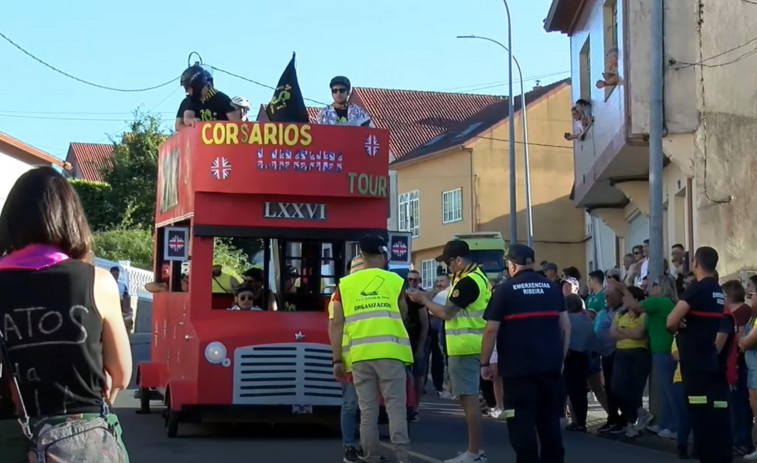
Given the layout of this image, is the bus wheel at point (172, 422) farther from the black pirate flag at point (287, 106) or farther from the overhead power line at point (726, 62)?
the overhead power line at point (726, 62)

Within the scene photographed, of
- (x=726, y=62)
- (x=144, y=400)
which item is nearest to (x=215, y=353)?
(x=144, y=400)

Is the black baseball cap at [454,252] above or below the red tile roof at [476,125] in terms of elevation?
below

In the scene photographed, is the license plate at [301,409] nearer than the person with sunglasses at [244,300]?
Yes

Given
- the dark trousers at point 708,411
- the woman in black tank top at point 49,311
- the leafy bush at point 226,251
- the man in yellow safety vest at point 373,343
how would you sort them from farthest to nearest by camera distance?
the leafy bush at point 226,251 → the dark trousers at point 708,411 → the man in yellow safety vest at point 373,343 → the woman in black tank top at point 49,311

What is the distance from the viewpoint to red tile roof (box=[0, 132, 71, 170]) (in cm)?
5388

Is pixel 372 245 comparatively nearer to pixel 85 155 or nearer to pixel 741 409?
pixel 741 409

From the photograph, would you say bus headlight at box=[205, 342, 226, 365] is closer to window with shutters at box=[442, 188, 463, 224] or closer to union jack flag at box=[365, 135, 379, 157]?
union jack flag at box=[365, 135, 379, 157]

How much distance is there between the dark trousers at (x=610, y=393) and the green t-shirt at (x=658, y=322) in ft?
3.23

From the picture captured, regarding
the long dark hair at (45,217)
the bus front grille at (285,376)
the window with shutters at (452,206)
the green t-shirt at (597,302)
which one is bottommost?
the bus front grille at (285,376)

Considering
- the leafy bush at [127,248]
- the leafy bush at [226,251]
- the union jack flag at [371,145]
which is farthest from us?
the leafy bush at [127,248]

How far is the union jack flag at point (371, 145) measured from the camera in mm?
13250

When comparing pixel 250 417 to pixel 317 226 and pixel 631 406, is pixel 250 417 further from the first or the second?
pixel 631 406

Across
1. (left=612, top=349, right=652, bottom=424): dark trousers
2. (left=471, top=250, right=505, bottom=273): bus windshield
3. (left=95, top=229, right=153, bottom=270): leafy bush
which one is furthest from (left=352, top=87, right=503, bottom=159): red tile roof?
(left=612, top=349, right=652, bottom=424): dark trousers

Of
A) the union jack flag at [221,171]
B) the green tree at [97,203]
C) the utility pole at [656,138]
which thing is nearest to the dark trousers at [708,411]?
the union jack flag at [221,171]
